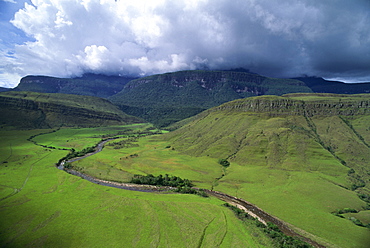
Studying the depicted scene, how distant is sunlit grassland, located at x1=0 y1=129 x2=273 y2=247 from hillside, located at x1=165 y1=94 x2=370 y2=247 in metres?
27.7

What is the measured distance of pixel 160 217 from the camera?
81312 millimetres

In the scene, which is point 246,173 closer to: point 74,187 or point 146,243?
point 146,243

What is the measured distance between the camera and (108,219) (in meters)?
78.4

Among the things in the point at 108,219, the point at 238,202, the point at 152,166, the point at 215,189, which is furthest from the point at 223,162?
the point at 108,219

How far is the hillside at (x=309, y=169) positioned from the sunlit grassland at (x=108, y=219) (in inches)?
1090

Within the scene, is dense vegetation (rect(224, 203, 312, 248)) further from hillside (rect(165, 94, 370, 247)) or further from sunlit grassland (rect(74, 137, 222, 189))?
sunlit grassland (rect(74, 137, 222, 189))

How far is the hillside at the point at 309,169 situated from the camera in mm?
87062

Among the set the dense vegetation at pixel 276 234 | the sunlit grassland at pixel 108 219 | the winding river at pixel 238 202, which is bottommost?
the winding river at pixel 238 202

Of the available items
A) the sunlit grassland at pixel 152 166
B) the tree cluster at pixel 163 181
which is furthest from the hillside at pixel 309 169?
the tree cluster at pixel 163 181

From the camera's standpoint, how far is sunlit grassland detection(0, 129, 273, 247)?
6638 cm

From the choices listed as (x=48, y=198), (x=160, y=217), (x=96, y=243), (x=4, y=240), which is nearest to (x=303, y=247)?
(x=160, y=217)

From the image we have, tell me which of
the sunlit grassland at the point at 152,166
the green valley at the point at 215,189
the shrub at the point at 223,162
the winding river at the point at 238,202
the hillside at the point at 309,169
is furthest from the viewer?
the shrub at the point at 223,162

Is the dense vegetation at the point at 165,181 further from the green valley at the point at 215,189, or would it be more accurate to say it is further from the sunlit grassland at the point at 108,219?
the sunlit grassland at the point at 108,219

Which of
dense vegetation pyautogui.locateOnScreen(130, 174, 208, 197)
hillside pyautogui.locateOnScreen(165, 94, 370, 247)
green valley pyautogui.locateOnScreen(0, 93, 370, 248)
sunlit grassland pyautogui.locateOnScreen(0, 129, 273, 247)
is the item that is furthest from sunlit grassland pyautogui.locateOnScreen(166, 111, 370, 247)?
sunlit grassland pyautogui.locateOnScreen(0, 129, 273, 247)
